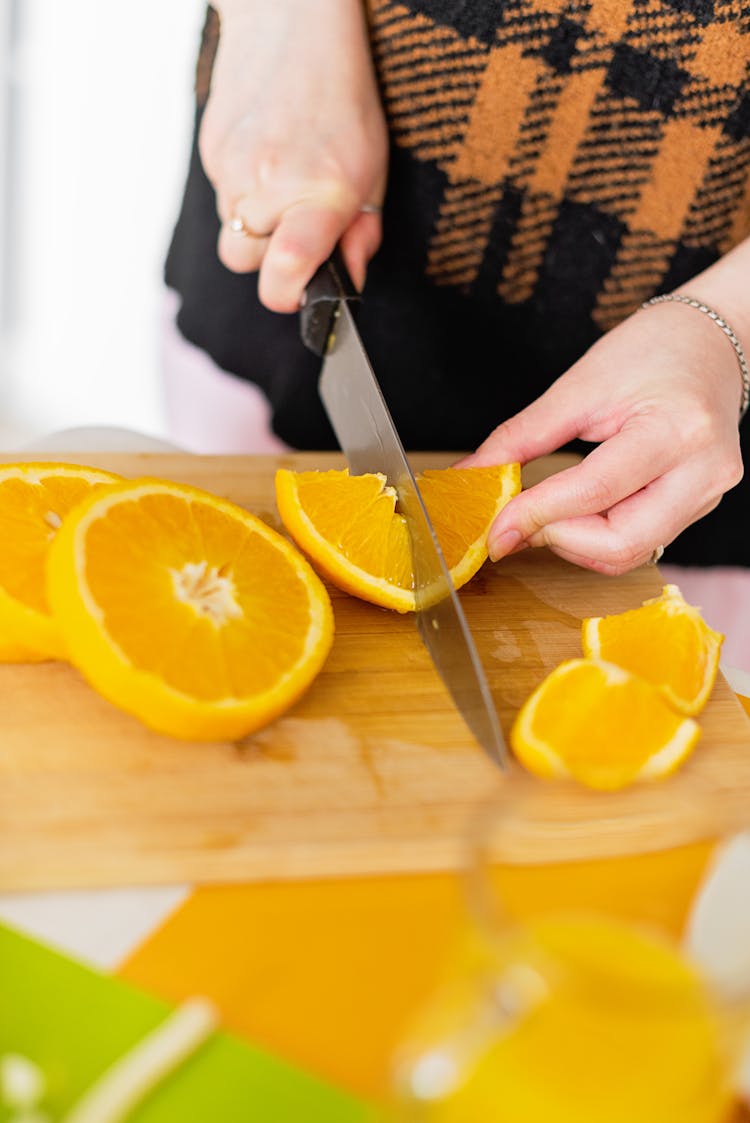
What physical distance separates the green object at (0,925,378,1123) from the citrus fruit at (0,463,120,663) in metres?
0.31

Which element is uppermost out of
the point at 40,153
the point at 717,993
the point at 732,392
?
the point at 717,993

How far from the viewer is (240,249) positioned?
4.77 feet

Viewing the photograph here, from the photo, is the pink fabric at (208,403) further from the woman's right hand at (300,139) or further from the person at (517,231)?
the woman's right hand at (300,139)

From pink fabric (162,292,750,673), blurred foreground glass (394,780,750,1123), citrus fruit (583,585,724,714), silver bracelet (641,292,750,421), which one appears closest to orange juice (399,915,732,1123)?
blurred foreground glass (394,780,750,1123)

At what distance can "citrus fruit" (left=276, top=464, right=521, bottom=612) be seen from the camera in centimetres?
117

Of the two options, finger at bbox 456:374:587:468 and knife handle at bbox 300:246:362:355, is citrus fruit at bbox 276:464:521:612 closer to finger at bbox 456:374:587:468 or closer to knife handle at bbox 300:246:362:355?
finger at bbox 456:374:587:468

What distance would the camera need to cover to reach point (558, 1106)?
566 millimetres

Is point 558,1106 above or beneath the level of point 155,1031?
above

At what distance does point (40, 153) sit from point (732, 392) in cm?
260

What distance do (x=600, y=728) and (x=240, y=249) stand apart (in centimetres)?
81

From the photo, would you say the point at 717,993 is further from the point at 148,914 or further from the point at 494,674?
the point at 494,674

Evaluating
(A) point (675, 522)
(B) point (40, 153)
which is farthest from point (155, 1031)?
(B) point (40, 153)

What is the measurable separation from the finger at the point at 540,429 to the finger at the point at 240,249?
1.36 ft

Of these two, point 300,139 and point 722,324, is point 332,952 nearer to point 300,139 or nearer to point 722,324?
point 722,324
